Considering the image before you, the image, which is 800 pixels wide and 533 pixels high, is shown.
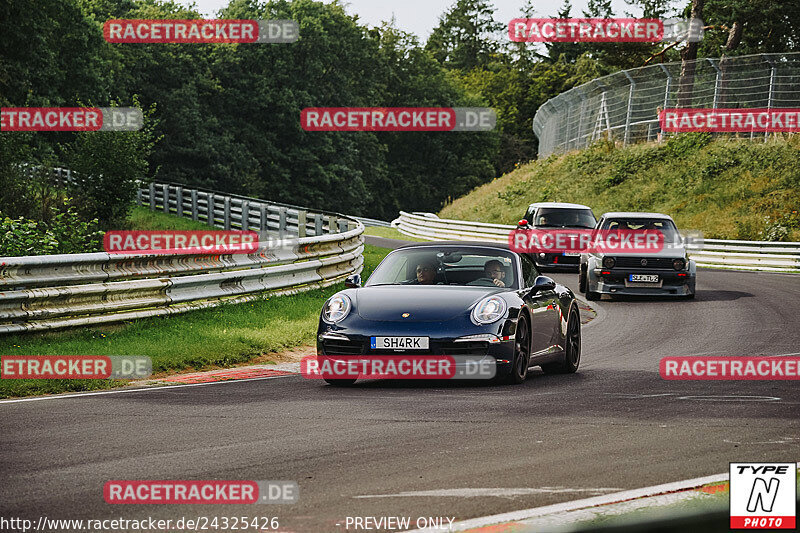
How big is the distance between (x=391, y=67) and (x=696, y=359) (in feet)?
281

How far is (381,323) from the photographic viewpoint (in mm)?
10023

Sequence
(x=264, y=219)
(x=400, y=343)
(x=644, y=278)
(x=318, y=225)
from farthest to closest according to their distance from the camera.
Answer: (x=264, y=219)
(x=318, y=225)
(x=644, y=278)
(x=400, y=343)

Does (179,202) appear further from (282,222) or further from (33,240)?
(33,240)

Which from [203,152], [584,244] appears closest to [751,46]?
[203,152]

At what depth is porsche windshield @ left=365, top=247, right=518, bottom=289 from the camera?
11.2 metres

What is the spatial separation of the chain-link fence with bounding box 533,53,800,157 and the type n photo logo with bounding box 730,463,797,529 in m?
39.4

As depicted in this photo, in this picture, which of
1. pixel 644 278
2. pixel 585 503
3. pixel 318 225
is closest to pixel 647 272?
pixel 644 278

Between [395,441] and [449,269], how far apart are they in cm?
420

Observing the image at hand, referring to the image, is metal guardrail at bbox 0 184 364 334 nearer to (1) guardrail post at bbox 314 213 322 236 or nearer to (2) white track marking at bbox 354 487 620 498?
(1) guardrail post at bbox 314 213 322 236

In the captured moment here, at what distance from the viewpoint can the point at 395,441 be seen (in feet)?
23.9

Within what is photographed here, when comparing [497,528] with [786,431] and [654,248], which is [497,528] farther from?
[654,248]

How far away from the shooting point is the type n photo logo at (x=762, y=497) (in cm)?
394

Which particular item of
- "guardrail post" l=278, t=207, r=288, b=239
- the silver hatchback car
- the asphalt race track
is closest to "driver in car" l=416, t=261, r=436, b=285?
the asphalt race track

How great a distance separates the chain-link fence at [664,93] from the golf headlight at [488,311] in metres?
33.9
